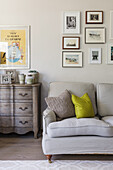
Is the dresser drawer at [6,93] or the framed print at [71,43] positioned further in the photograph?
the framed print at [71,43]

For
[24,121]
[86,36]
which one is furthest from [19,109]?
[86,36]

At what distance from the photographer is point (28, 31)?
3379 mm

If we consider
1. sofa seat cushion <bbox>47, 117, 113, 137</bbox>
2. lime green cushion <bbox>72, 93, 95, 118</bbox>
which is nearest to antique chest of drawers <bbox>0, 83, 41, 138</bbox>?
lime green cushion <bbox>72, 93, 95, 118</bbox>

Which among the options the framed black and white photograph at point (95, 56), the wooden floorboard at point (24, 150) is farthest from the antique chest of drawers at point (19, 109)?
the framed black and white photograph at point (95, 56)

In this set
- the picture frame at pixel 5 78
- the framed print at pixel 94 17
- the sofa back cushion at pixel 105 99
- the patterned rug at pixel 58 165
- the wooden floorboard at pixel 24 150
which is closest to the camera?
the patterned rug at pixel 58 165

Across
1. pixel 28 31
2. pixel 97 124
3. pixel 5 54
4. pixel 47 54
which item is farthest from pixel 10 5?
pixel 97 124

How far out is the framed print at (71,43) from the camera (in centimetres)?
336

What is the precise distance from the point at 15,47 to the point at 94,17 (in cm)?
150

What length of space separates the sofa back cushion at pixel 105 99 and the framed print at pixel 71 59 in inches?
23.7

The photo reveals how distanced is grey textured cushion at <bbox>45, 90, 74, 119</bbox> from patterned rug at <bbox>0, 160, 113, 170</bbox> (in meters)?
0.65

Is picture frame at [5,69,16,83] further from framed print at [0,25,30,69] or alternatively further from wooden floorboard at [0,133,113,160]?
wooden floorboard at [0,133,113,160]

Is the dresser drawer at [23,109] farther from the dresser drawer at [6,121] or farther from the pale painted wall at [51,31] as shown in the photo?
the pale painted wall at [51,31]

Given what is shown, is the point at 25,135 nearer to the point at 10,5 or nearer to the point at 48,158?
the point at 48,158

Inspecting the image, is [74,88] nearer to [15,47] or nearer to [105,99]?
[105,99]
